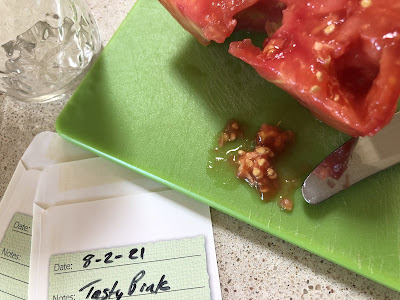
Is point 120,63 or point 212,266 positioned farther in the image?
point 120,63

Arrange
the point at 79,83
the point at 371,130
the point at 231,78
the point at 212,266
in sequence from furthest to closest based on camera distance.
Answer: the point at 79,83 < the point at 231,78 < the point at 212,266 < the point at 371,130

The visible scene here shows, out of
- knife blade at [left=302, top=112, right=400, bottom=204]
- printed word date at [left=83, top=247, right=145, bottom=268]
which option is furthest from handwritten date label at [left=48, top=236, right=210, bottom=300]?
knife blade at [left=302, top=112, right=400, bottom=204]

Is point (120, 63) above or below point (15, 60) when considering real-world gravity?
below

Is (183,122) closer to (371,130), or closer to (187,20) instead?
(187,20)

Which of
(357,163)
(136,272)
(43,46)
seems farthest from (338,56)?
(43,46)

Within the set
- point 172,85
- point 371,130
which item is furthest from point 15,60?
point 371,130

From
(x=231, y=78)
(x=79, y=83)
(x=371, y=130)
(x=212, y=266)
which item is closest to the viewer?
(x=371, y=130)
